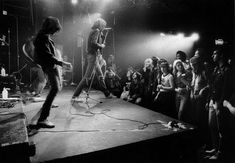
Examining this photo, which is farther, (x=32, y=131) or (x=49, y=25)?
(x=49, y=25)

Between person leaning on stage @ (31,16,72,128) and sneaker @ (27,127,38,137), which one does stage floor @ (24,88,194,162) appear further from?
person leaning on stage @ (31,16,72,128)

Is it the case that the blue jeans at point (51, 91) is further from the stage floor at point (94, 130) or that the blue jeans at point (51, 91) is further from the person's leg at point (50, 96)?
the stage floor at point (94, 130)

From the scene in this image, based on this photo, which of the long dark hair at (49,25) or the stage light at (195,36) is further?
the stage light at (195,36)

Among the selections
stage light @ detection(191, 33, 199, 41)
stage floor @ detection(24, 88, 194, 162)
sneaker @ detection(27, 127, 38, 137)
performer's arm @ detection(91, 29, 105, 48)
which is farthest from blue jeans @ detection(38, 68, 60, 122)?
stage light @ detection(191, 33, 199, 41)

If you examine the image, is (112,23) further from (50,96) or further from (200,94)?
(50,96)

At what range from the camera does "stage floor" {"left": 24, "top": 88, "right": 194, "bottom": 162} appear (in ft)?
8.22

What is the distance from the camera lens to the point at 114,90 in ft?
25.9

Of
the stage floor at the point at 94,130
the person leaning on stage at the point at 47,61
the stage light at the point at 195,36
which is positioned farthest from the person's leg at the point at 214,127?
the stage light at the point at 195,36

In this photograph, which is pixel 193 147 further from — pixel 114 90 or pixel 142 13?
pixel 142 13

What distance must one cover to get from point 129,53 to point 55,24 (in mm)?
7880

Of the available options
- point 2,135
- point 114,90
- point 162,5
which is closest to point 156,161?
point 2,135

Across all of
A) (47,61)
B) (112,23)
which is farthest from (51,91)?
(112,23)

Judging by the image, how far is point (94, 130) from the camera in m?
3.23

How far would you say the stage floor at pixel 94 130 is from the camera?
8.22ft
